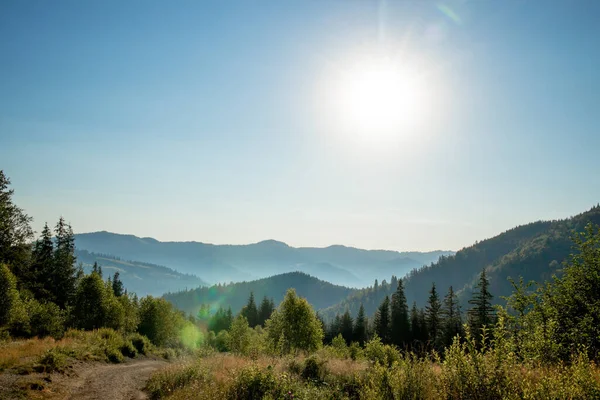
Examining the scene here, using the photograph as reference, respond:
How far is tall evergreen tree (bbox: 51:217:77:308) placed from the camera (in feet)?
166

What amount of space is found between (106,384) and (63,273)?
47.1 m

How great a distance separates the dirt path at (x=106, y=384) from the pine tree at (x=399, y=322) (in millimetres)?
57827

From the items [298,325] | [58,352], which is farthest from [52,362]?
[298,325]

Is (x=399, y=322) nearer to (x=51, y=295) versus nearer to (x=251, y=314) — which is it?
(x=251, y=314)

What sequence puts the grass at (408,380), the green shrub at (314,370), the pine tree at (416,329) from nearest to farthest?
the grass at (408,380) < the green shrub at (314,370) < the pine tree at (416,329)

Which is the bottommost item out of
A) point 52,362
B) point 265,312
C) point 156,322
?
point 265,312

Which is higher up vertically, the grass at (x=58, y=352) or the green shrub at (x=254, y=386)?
the green shrub at (x=254, y=386)

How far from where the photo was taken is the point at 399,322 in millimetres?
66750

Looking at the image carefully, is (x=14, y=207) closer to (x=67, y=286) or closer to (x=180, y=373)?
(x=67, y=286)

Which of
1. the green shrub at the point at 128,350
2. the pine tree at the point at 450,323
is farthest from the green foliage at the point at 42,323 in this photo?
the pine tree at the point at 450,323

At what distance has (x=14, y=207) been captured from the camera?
39.2 m

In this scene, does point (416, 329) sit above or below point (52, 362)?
below

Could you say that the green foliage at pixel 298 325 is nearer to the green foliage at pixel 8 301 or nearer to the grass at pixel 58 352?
the grass at pixel 58 352

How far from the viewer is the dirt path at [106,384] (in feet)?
43.6
